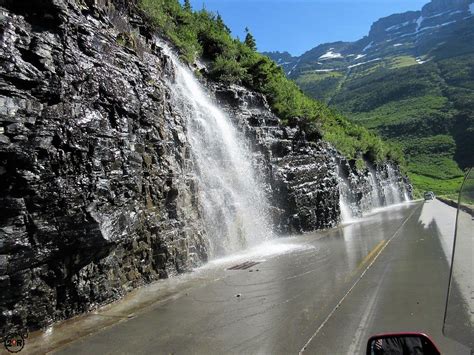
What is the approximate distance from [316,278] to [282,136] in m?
17.4

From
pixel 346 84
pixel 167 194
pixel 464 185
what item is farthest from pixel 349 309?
pixel 346 84

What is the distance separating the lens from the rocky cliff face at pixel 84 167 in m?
8.80

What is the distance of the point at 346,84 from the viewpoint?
186 meters

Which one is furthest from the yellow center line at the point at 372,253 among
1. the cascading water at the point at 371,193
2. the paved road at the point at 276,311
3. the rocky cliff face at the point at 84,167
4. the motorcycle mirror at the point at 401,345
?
the cascading water at the point at 371,193

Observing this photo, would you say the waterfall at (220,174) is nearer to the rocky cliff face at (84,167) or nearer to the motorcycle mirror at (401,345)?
the rocky cliff face at (84,167)

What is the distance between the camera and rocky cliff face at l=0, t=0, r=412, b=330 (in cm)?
880

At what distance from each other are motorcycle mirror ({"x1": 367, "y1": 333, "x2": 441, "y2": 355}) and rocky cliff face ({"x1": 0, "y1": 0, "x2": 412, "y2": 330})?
7.13m

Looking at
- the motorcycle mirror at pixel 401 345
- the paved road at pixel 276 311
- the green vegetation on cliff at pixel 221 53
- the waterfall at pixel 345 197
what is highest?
the green vegetation on cliff at pixel 221 53

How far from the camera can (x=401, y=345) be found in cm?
334

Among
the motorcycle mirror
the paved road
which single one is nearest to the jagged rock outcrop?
the paved road

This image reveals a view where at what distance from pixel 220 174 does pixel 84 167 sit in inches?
405

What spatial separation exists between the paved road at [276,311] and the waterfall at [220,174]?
4.24 metres

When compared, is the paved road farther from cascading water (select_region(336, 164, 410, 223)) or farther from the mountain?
the mountain

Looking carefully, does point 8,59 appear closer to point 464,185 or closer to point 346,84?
point 464,185
